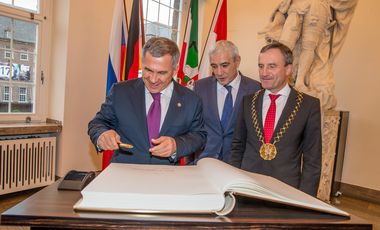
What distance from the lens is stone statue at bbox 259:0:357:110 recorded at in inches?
131

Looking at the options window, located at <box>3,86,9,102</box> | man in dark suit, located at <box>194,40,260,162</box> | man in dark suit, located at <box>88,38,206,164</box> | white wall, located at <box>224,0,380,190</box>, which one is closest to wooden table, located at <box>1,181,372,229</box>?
man in dark suit, located at <box>88,38,206,164</box>

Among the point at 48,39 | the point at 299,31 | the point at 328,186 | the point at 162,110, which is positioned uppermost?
the point at 299,31

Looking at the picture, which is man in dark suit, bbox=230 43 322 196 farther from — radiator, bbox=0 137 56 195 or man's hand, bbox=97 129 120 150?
radiator, bbox=0 137 56 195

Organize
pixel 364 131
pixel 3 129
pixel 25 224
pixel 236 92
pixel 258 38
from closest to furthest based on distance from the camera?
1. pixel 25 224
2. pixel 236 92
3. pixel 3 129
4. pixel 364 131
5. pixel 258 38

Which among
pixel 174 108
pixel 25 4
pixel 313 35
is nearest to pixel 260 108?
pixel 174 108

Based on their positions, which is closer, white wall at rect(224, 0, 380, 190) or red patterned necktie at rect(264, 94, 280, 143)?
red patterned necktie at rect(264, 94, 280, 143)

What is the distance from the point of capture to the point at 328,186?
3568 millimetres

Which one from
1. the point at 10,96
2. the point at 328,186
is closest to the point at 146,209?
the point at 10,96

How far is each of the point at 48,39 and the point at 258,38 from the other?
3.09 meters

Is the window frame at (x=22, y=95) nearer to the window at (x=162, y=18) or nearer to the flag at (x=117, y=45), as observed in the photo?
the flag at (x=117, y=45)

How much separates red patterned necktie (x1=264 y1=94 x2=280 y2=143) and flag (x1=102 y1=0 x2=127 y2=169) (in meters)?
1.95

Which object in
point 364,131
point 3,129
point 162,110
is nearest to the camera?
point 162,110

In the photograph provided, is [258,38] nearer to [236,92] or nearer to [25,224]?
[236,92]

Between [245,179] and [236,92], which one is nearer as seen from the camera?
[245,179]
